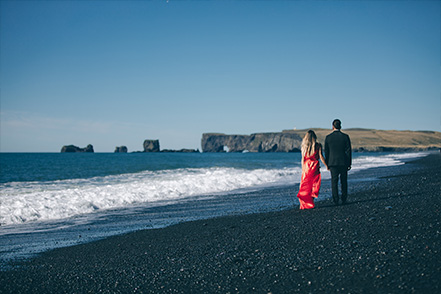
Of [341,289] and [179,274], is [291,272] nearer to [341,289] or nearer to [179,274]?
[341,289]

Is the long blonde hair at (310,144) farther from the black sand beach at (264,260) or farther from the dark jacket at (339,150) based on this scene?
the black sand beach at (264,260)

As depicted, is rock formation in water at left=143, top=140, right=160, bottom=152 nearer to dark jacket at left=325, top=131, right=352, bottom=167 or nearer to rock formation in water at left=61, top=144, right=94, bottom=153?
rock formation in water at left=61, top=144, right=94, bottom=153

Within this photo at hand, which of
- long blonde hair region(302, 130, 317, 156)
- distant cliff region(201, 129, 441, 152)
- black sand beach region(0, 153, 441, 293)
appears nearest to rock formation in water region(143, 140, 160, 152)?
distant cliff region(201, 129, 441, 152)

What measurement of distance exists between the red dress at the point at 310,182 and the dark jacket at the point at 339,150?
322mm

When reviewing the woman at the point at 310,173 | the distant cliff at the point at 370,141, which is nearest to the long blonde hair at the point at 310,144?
the woman at the point at 310,173

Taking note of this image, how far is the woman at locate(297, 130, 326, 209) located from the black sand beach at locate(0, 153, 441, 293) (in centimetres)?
131

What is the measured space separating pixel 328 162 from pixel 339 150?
385 millimetres

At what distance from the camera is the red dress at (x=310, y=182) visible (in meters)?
8.02

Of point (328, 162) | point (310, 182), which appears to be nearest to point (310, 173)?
point (310, 182)

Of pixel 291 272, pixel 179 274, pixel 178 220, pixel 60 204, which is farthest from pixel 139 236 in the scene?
pixel 60 204

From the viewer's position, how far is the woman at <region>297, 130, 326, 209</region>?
26.3 feet

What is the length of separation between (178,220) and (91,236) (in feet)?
6.72

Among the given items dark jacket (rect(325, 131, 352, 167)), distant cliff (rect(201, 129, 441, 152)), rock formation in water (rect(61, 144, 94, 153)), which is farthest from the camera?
rock formation in water (rect(61, 144, 94, 153))

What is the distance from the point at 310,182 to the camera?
8.05 metres
